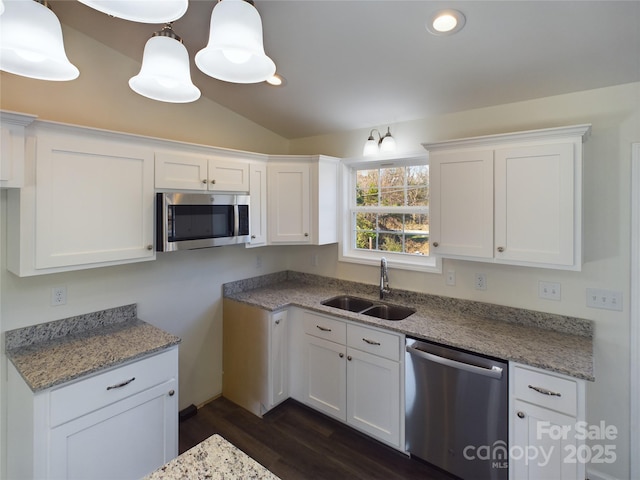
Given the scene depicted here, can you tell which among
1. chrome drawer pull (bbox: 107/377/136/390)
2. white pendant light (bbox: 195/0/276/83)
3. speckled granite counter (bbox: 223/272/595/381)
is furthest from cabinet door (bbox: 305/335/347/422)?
white pendant light (bbox: 195/0/276/83)

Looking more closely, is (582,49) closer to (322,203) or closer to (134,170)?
(322,203)

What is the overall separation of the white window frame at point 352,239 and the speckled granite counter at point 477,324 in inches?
9.3

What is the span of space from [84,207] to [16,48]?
92 cm

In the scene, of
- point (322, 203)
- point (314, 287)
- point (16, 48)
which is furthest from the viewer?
point (314, 287)

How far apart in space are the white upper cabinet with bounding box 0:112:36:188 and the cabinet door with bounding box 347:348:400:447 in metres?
2.18

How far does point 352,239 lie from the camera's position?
3.25m

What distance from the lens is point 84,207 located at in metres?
1.82

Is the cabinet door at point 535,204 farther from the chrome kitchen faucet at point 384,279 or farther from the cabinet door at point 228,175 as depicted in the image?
the cabinet door at point 228,175

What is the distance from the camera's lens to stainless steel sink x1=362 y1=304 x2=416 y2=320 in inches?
103

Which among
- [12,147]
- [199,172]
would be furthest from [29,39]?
[199,172]

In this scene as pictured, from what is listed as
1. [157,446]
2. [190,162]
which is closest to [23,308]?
[157,446]

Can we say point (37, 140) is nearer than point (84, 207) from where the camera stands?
Yes

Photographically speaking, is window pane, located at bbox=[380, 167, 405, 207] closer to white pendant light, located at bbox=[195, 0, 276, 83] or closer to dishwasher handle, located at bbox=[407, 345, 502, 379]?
dishwasher handle, located at bbox=[407, 345, 502, 379]

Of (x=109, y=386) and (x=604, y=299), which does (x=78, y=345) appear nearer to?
(x=109, y=386)
